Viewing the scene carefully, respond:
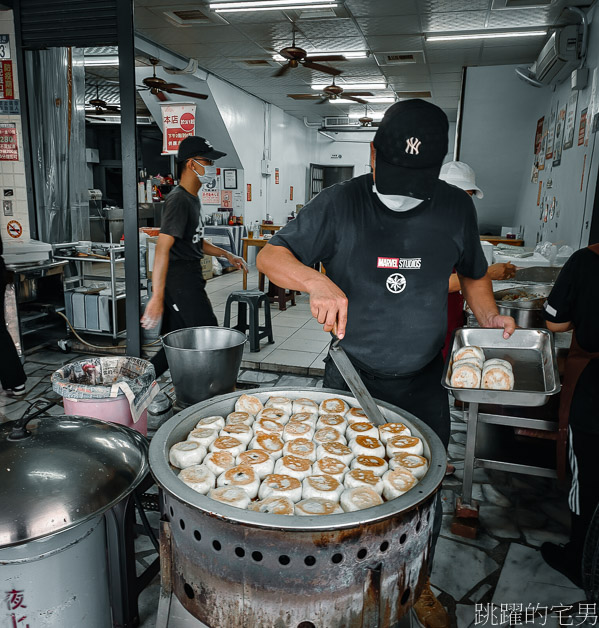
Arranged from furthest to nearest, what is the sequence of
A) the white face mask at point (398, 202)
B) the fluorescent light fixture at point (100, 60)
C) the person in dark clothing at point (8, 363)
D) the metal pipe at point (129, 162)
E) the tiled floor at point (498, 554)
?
the fluorescent light fixture at point (100, 60)
the person in dark clothing at point (8, 363)
the metal pipe at point (129, 162)
the tiled floor at point (498, 554)
the white face mask at point (398, 202)

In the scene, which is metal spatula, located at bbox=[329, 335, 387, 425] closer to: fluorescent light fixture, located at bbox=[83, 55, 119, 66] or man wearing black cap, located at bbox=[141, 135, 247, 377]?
man wearing black cap, located at bbox=[141, 135, 247, 377]

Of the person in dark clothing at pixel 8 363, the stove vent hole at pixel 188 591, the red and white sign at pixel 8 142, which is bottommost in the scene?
the person in dark clothing at pixel 8 363

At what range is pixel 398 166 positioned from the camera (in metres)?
1.74

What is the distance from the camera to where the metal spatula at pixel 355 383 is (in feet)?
5.52

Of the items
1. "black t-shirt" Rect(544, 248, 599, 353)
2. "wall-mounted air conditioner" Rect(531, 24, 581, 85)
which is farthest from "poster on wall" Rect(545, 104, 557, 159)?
"black t-shirt" Rect(544, 248, 599, 353)

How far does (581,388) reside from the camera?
229 centimetres

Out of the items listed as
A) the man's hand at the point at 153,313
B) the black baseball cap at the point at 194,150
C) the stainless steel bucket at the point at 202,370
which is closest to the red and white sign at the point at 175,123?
the black baseball cap at the point at 194,150

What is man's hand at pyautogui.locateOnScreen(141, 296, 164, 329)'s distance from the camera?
359 cm

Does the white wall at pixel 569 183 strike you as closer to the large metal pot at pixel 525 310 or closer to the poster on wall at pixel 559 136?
the poster on wall at pixel 559 136

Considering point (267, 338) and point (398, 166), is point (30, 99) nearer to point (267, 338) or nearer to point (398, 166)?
point (267, 338)

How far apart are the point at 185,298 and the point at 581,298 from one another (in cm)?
272

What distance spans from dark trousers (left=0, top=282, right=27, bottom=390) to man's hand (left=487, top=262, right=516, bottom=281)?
3.99 metres

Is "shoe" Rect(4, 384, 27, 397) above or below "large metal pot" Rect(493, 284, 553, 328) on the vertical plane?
below

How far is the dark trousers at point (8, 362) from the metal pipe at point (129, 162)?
143 cm
